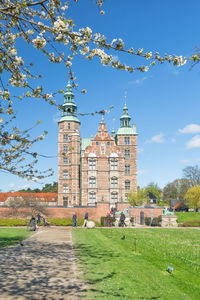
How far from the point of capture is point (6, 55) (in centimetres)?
613

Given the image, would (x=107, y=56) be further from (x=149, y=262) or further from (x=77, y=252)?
(x=77, y=252)

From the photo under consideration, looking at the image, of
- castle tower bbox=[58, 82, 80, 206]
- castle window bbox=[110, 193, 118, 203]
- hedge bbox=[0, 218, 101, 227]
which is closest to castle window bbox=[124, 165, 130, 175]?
castle window bbox=[110, 193, 118, 203]

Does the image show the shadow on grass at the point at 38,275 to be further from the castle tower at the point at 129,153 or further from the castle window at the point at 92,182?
the castle tower at the point at 129,153

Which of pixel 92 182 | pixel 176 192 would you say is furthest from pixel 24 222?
pixel 176 192

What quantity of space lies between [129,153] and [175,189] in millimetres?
53526

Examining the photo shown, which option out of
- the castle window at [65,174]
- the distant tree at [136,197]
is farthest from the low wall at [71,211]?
the castle window at [65,174]

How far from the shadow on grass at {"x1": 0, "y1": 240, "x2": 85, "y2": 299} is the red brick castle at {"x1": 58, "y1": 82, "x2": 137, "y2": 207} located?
3597cm

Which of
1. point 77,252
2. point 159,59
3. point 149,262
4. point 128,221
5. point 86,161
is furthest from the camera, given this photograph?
point 86,161

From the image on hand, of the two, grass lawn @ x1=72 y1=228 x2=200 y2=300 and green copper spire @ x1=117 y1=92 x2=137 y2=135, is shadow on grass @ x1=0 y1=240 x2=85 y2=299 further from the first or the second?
green copper spire @ x1=117 y1=92 x2=137 y2=135

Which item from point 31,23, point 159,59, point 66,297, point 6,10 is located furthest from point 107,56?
point 66,297

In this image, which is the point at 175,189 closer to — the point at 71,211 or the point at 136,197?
the point at 136,197

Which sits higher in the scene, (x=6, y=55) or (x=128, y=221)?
(x=6, y=55)

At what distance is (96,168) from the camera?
50.5 metres

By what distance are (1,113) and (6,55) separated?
60.9 inches
